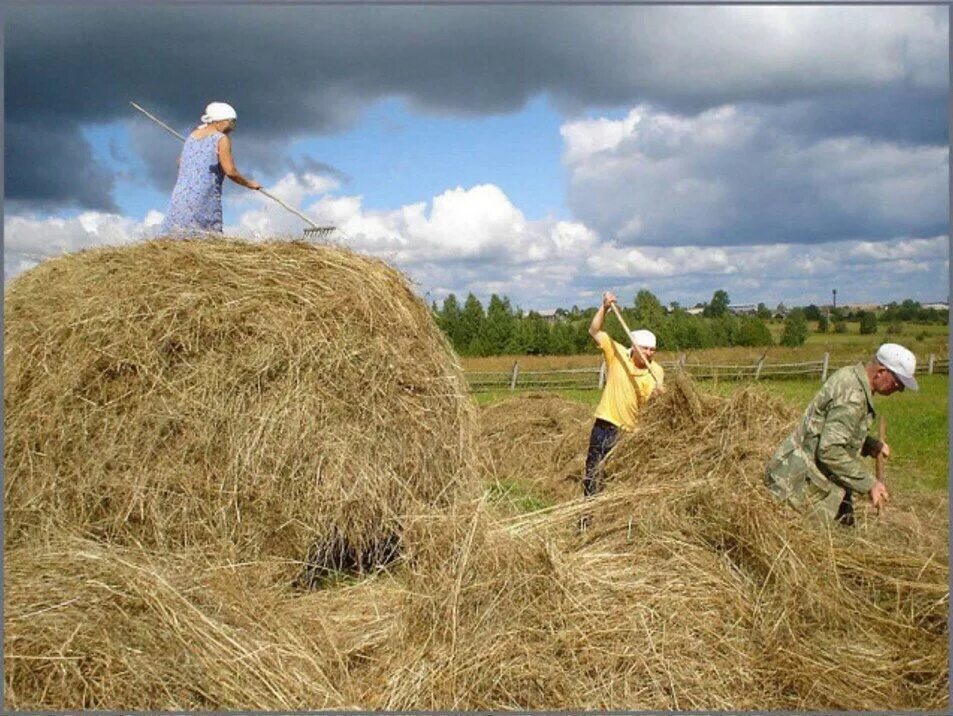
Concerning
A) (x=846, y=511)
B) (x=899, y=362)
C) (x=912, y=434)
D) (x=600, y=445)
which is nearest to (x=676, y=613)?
(x=846, y=511)

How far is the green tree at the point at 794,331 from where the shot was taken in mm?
32469

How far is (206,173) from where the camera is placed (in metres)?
6.39

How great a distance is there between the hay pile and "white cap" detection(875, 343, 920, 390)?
1.04 m

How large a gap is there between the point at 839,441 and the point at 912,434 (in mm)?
10491

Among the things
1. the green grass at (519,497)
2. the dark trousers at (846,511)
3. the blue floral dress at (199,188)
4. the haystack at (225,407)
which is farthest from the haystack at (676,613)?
the blue floral dress at (199,188)

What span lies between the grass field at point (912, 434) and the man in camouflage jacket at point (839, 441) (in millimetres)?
2602

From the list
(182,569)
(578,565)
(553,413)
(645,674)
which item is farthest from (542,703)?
(553,413)

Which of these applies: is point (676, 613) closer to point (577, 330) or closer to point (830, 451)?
point (830, 451)

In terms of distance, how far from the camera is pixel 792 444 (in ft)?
19.0

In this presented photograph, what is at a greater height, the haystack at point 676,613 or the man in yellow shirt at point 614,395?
the man in yellow shirt at point 614,395

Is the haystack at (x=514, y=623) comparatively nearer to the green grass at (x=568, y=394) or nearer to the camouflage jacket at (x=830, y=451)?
the camouflage jacket at (x=830, y=451)

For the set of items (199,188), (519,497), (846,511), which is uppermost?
(199,188)

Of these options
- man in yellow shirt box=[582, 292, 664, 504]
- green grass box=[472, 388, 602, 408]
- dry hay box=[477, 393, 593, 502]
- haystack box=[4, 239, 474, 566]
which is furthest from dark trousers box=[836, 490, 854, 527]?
green grass box=[472, 388, 602, 408]

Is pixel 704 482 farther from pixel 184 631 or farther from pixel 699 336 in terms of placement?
pixel 699 336
